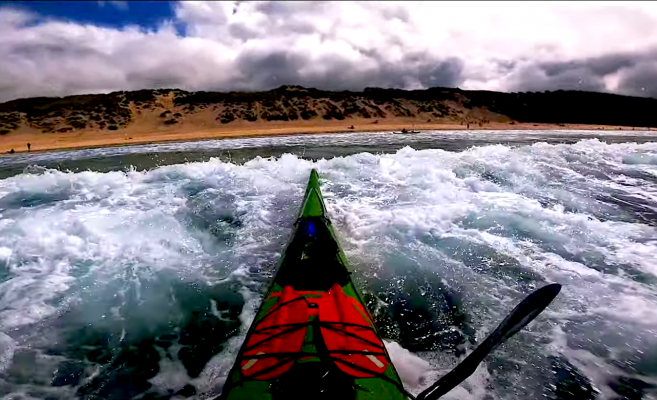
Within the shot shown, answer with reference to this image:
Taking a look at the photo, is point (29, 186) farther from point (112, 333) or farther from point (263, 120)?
point (263, 120)

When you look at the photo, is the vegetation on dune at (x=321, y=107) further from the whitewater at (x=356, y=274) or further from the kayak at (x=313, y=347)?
the kayak at (x=313, y=347)

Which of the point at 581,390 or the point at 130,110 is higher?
the point at 130,110

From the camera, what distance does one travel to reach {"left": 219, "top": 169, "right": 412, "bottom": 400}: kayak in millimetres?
2994

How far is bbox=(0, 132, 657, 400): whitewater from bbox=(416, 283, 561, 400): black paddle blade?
3.43 ft

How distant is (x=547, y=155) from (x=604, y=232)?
8414 millimetres

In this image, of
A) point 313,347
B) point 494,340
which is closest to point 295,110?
point 313,347

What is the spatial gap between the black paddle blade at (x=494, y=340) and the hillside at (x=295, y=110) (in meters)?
44.6

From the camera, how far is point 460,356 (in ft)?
15.3

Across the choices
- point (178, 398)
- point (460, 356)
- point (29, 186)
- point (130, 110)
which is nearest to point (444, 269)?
point (460, 356)

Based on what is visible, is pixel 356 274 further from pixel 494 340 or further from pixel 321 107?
pixel 321 107

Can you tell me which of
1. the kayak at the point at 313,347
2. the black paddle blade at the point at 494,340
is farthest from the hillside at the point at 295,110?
the black paddle blade at the point at 494,340

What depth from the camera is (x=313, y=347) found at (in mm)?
3361

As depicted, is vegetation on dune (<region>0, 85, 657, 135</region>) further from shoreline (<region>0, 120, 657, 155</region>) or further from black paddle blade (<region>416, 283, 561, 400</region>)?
black paddle blade (<region>416, 283, 561, 400</region>)

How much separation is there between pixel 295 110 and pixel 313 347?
52568mm
